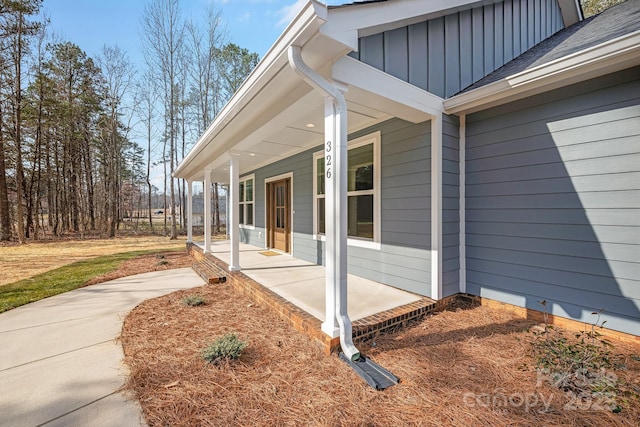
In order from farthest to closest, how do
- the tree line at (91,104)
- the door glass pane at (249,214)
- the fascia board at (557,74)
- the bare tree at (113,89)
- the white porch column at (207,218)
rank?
the bare tree at (113,89)
the tree line at (91,104)
the door glass pane at (249,214)
the white porch column at (207,218)
the fascia board at (557,74)

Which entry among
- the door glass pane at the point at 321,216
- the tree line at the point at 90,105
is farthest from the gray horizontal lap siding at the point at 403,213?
the tree line at the point at 90,105

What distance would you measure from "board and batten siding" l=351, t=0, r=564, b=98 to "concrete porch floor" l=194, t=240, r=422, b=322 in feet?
8.46

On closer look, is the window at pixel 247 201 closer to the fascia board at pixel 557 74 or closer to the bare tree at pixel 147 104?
the fascia board at pixel 557 74

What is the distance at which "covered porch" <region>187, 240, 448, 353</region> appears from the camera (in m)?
2.65

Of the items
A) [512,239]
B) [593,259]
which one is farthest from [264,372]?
[593,259]

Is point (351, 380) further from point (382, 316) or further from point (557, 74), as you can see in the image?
point (557, 74)

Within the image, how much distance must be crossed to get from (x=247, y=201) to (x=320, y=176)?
4254mm

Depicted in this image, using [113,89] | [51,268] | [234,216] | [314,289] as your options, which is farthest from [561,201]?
[113,89]

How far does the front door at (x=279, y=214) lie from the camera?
262 inches

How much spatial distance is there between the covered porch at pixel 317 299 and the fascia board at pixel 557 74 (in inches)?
96.2

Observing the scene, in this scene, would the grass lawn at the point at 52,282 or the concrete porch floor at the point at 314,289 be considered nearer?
the concrete porch floor at the point at 314,289

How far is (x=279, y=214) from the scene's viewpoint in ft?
23.3

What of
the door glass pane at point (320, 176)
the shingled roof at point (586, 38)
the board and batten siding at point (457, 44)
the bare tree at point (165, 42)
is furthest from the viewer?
the bare tree at point (165, 42)

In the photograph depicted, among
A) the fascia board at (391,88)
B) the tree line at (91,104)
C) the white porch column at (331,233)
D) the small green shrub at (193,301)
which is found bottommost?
the small green shrub at (193,301)
